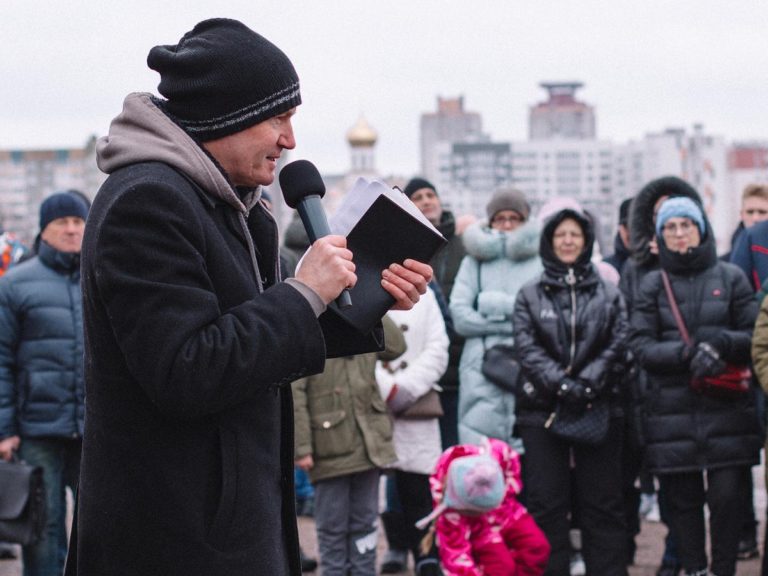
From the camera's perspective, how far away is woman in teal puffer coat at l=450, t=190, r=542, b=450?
705 cm

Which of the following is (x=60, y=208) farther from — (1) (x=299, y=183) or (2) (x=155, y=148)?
(2) (x=155, y=148)

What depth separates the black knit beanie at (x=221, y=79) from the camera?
2566 mm

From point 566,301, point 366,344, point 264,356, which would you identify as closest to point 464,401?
point 566,301

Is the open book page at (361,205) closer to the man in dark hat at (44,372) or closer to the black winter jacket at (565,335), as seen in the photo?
the black winter jacket at (565,335)

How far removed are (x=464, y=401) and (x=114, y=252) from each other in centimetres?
488

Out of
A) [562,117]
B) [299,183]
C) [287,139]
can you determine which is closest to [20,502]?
[299,183]

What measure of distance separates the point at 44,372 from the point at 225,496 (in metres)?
3.90

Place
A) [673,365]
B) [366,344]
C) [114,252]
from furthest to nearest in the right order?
1. [673,365]
2. [366,344]
3. [114,252]

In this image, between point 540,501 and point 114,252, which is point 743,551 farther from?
point 114,252

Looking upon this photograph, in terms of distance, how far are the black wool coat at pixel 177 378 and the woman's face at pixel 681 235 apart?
4.24 metres

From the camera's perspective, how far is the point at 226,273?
2.57 m

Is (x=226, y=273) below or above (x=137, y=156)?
below

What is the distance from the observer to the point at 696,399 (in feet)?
20.8

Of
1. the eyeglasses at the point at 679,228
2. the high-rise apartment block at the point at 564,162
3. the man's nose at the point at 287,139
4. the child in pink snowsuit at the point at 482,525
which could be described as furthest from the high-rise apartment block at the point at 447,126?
the man's nose at the point at 287,139
